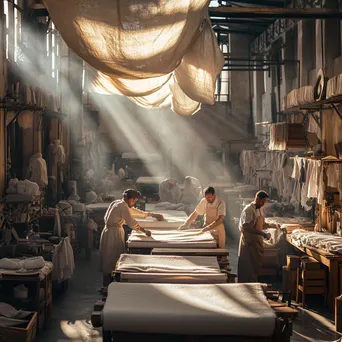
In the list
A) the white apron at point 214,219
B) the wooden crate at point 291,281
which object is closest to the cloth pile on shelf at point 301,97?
the white apron at point 214,219

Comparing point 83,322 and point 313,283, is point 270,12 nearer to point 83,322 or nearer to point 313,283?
point 313,283

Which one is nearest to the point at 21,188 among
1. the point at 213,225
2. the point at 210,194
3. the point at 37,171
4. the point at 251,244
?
the point at 37,171

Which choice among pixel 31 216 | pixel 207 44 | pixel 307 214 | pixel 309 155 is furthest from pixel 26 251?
pixel 307 214

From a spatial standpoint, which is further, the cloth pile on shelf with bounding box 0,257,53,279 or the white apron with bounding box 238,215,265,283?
the white apron with bounding box 238,215,265,283

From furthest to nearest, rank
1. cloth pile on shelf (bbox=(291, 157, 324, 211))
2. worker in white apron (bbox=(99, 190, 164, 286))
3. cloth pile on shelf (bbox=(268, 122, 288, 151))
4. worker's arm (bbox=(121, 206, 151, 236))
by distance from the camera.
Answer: cloth pile on shelf (bbox=(268, 122, 288, 151)) < cloth pile on shelf (bbox=(291, 157, 324, 211)) < worker in white apron (bbox=(99, 190, 164, 286)) < worker's arm (bbox=(121, 206, 151, 236))

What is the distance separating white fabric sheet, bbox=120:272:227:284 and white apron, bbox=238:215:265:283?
4.00 metres

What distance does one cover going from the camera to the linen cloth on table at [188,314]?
546 cm

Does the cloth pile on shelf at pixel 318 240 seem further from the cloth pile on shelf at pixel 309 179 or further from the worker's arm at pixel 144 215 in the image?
the worker's arm at pixel 144 215

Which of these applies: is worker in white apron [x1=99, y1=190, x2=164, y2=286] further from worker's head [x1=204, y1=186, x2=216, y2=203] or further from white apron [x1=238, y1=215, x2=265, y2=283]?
white apron [x1=238, y1=215, x2=265, y2=283]

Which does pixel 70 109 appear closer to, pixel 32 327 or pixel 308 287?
pixel 308 287

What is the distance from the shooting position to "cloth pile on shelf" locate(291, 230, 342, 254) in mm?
10703

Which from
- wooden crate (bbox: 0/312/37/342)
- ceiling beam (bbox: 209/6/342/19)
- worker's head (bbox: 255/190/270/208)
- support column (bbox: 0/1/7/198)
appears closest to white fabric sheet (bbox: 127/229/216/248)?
worker's head (bbox: 255/190/270/208)

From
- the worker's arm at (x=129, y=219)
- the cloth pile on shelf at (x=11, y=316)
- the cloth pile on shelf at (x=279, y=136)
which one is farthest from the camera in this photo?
the cloth pile on shelf at (x=279, y=136)

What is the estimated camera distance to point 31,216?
1245 cm
